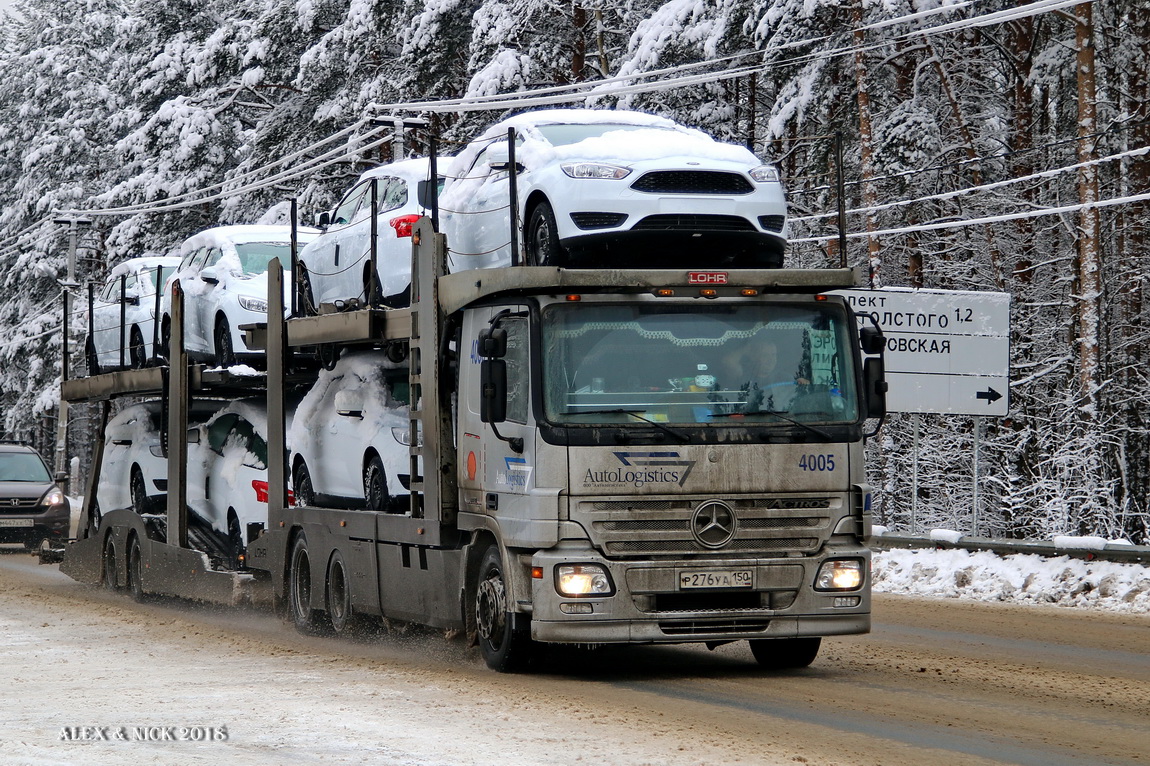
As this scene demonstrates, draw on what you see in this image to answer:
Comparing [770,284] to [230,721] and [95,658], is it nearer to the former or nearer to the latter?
[230,721]

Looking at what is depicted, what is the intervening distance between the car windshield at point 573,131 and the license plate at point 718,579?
3.36 m

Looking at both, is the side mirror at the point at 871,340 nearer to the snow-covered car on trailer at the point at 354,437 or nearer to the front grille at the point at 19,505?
the snow-covered car on trailer at the point at 354,437

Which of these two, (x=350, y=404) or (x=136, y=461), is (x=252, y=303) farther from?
(x=350, y=404)

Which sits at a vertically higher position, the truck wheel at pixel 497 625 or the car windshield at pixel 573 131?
the car windshield at pixel 573 131

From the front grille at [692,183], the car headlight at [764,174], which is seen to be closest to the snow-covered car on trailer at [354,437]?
the front grille at [692,183]

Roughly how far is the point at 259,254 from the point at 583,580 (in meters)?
8.78

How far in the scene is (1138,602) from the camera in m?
15.5

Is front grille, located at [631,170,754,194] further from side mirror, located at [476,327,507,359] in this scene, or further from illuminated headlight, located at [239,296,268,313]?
illuminated headlight, located at [239,296,268,313]

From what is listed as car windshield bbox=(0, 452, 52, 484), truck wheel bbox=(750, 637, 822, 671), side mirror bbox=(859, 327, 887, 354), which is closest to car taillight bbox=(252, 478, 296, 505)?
truck wheel bbox=(750, 637, 822, 671)

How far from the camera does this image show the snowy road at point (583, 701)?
761 centimetres

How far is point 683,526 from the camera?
9.88 m

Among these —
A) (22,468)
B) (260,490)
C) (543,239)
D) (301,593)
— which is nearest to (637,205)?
(543,239)

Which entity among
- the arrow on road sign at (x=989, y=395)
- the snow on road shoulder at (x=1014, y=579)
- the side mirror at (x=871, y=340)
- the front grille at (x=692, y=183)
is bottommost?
the snow on road shoulder at (x=1014, y=579)

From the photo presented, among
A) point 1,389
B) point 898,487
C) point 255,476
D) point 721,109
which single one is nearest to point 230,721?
point 255,476
